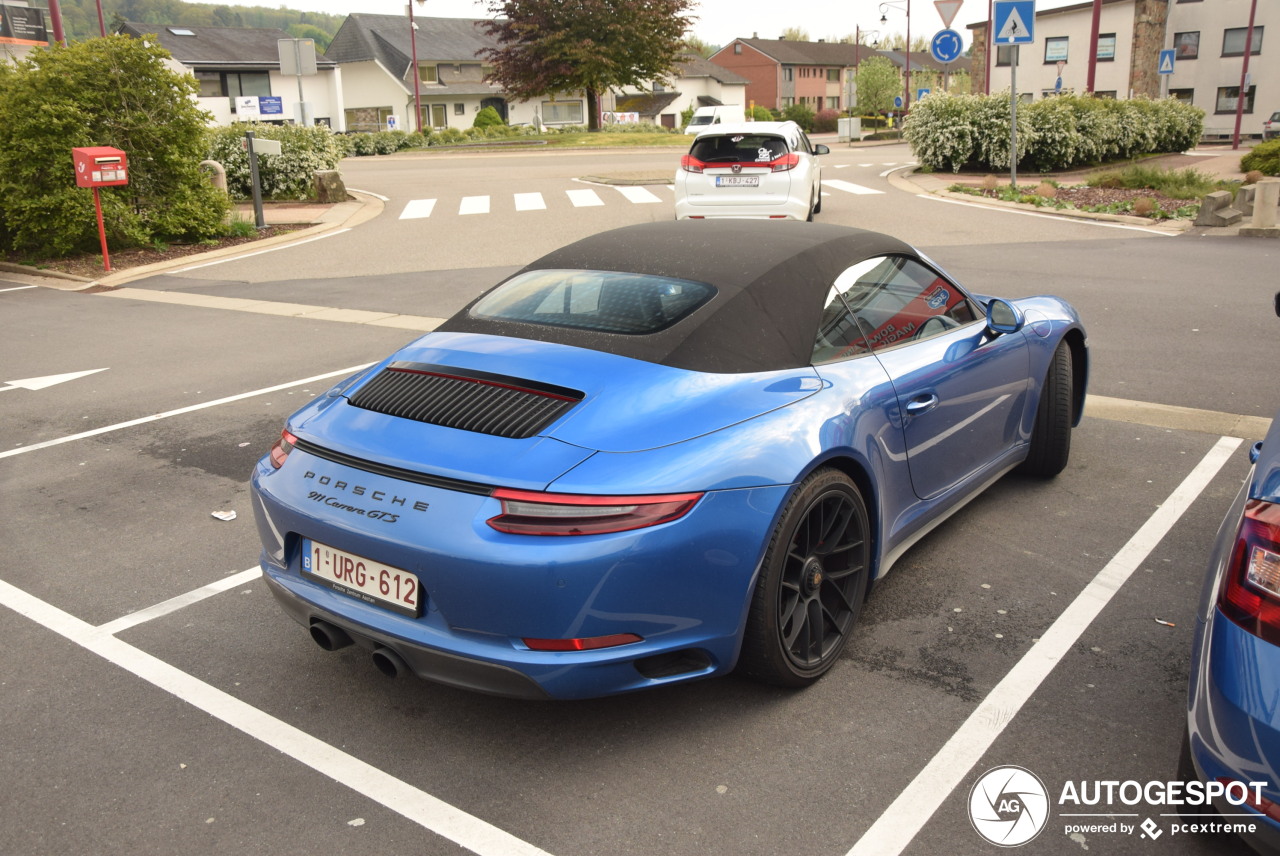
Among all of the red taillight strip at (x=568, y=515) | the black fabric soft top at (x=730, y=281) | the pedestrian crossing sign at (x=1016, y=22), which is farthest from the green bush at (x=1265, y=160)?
the red taillight strip at (x=568, y=515)

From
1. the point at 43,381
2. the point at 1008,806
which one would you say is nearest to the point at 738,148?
the point at 43,381

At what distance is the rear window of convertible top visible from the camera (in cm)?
380

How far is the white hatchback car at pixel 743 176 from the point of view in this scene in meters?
14.7

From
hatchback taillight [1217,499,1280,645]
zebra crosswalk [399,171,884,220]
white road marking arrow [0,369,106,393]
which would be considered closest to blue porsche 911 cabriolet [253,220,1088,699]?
hatchback taillight [1217,499,1280,645]

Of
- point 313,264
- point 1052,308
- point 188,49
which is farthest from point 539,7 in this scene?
point 1052,308

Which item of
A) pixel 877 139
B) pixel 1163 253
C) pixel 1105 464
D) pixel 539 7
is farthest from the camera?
pixel 877 139

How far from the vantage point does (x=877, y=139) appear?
2170 inches

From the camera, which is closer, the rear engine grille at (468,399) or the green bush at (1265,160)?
the rear engine grille at (468,399)

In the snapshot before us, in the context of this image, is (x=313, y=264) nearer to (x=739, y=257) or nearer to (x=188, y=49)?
(x=739, y=257)

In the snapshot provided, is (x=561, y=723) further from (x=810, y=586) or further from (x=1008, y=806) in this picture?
(x=1008, y=806)

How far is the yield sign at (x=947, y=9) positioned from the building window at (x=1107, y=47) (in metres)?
42.8

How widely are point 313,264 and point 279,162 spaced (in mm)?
8283

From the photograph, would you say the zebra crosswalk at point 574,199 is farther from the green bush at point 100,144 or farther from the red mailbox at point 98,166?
the red mailbox at point 98,166

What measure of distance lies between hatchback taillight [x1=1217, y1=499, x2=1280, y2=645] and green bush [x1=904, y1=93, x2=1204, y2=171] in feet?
75.1
